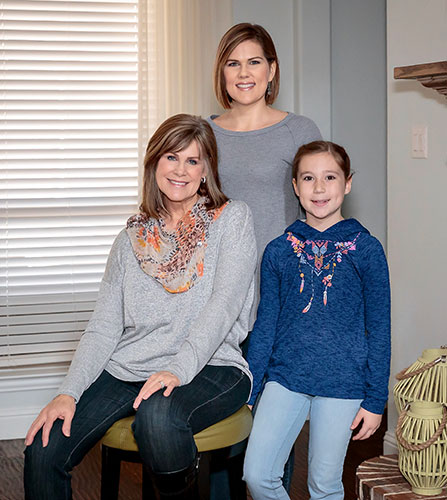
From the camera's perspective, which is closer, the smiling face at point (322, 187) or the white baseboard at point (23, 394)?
the smiling face at point (322, 187)

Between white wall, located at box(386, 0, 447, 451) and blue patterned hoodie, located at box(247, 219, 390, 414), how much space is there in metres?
0.77

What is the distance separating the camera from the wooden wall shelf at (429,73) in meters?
2.16

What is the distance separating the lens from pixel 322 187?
1882 millimetres

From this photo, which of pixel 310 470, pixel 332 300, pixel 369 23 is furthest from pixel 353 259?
pixel 369 23

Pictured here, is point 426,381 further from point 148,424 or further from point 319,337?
point 148,424

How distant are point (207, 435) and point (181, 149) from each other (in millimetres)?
711

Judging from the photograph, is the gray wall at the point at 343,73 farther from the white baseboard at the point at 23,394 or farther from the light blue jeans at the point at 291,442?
the light blue jeans at the point at 291,442

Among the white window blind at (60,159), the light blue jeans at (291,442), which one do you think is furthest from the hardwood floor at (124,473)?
the light blue jeans at (291,442)

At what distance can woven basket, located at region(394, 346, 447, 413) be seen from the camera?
1.90 meters

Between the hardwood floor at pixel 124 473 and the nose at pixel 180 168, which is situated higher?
the nose at pixel 180 168

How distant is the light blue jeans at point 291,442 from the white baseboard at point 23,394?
176 cm

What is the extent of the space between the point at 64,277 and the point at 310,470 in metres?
1.81

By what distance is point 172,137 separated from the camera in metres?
1.93

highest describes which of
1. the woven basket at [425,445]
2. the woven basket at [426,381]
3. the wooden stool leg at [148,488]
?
the woven basket at [426,381]
